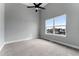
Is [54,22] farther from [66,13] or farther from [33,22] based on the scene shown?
[33,22]

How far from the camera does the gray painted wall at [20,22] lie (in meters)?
4.89

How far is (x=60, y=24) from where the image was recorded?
4.82 meters

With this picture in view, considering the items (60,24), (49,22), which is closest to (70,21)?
(60,24)

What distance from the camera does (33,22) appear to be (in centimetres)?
657

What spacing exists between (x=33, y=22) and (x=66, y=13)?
3259 millimetres

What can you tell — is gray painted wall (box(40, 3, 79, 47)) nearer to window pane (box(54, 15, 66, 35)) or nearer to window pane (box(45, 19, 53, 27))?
window pane (box(54, 15, 66, 35))

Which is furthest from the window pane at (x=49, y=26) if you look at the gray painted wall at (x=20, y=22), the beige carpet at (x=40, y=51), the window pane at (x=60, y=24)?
the beige carpet at (x=40, y=51)

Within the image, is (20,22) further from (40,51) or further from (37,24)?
(40,51)

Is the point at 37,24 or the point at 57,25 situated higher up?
the point at 37,24

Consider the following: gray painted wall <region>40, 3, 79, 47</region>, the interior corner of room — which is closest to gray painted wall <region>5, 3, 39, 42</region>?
the interior corner of room

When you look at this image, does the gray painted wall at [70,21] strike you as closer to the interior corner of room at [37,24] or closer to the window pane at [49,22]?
the interior corner of room at [37,24]

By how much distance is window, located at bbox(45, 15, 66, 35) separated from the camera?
451 cm

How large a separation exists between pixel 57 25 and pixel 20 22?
2.85 m

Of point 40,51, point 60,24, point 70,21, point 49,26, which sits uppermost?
point 70,21
